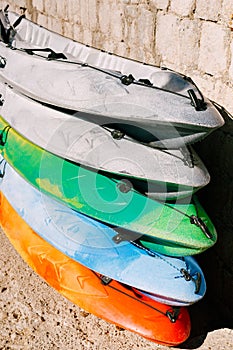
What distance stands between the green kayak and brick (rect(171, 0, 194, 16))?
89 cm

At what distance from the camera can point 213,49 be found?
217 cm

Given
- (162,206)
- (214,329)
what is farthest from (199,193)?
(214,329)

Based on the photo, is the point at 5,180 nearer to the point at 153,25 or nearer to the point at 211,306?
the point at 153,25

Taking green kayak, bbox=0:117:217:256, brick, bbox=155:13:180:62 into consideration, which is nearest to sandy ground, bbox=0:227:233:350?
green kayak, bbox=0:117:217:256

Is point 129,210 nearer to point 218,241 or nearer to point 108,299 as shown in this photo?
point 108,299

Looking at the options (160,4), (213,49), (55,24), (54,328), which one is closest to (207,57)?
(213,49)

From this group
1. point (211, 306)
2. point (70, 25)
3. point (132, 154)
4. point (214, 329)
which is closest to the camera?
point (132, 154)

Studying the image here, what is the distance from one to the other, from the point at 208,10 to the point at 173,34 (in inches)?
11.1

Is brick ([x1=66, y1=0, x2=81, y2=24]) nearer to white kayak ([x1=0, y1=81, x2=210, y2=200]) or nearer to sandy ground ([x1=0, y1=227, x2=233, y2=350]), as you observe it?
white kayak ([x1=0, y1=81, x2=210, y2=200])

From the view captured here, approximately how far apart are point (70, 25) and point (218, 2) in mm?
1712

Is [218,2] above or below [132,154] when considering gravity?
above

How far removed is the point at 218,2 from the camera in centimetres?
207

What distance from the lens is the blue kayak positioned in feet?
6.72

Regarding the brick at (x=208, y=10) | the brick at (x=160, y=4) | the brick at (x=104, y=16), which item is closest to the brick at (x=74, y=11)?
the brick at (x=104, y=16)
